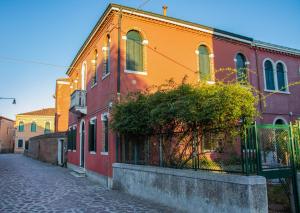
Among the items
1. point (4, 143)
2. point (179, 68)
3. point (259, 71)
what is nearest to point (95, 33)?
point (179, 68)

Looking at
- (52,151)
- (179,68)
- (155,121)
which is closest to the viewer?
(155,121)

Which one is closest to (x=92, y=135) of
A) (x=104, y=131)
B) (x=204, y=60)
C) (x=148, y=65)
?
(x=104, y=131)

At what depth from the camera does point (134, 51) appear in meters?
12.6

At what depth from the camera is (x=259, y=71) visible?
16.8 metres

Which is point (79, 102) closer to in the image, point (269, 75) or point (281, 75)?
point (269, 75)

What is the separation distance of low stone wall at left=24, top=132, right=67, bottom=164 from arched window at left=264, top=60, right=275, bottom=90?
15.9 m

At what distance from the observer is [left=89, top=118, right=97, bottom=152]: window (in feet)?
47.1

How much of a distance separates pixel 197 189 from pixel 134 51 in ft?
24.8

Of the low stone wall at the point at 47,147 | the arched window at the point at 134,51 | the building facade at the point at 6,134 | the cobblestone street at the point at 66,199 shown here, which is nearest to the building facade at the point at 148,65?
the arched window at the point at 134,51

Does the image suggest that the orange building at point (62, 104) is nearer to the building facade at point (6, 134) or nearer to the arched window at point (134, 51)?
the arched window at point (134, 51)

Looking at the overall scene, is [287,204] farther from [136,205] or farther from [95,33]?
[95,33]

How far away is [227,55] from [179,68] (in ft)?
11.5

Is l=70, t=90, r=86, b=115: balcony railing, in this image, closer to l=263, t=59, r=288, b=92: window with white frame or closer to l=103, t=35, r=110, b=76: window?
l=103, t=35, r=110, b=76: window

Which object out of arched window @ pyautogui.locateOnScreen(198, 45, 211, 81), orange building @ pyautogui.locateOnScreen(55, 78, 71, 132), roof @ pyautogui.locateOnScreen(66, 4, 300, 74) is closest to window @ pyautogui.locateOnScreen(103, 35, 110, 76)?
roof @ pyautogui.locateOnScreen(66, 4, 300, 74)
